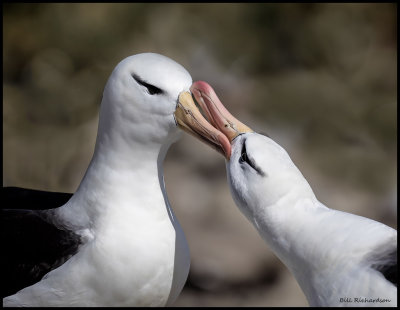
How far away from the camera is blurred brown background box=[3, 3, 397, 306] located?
6262 millimetres

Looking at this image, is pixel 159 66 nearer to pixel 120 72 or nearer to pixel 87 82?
pixel 120 72

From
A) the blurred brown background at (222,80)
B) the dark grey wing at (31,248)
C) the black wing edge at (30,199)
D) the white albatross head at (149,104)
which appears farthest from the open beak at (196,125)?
the blurred brown background at (222,80)

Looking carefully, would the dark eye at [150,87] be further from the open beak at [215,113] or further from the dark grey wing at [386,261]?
the dark grey wing at [386,261]

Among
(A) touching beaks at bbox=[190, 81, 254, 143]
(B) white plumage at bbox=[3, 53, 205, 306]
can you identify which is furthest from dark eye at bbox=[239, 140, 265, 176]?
(B) white plumage at bbox=[3, 53, 205, 306]

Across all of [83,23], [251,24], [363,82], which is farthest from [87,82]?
[363,82]

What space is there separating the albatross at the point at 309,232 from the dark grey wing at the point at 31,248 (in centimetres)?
64

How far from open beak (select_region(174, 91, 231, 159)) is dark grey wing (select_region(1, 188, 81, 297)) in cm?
57

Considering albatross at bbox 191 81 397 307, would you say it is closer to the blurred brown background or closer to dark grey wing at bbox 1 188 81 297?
dark grey wing at bbox 1 188 81 297

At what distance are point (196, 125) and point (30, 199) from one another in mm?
899

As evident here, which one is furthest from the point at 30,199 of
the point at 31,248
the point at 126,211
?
the point at 126,211

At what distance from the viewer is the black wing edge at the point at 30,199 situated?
309 cm

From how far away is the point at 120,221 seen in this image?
8.92 ft

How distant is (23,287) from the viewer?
2.67 meters

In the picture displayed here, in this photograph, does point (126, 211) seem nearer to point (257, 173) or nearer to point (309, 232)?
point (257, 173)
